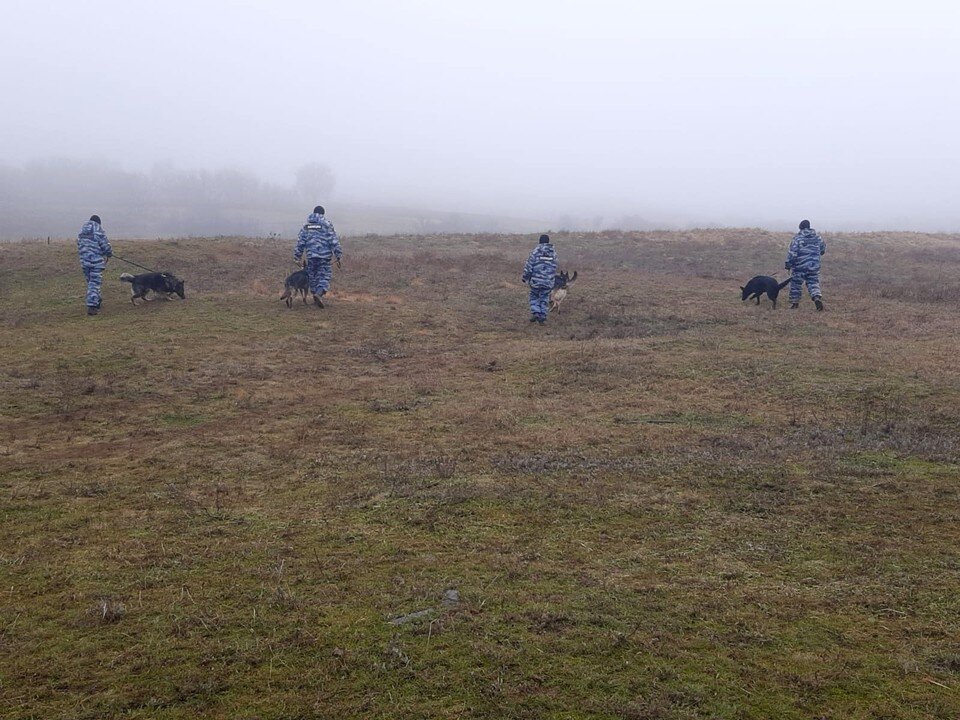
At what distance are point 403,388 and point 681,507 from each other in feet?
21.2

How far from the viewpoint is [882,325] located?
16.8 metres

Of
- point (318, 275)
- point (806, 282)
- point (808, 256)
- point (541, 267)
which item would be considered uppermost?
point (808, 256)

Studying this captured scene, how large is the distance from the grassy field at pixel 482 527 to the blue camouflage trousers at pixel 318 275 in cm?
411

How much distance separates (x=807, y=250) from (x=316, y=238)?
12.6m

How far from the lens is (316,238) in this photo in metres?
18.7

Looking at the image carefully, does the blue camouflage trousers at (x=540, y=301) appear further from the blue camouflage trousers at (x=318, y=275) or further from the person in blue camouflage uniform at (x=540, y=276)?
the blue camouflage trousers at (x=318, y=275)

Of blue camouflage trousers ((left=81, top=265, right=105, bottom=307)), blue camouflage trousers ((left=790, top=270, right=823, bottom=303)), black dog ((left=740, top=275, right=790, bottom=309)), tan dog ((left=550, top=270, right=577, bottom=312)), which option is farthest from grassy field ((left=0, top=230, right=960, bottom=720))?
tan dog ((left=550, top=270, right=577, bottom=312))

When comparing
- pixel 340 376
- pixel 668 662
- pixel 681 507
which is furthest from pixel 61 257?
pixel 668 662

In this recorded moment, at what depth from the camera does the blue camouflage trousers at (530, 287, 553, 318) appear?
1862 cm

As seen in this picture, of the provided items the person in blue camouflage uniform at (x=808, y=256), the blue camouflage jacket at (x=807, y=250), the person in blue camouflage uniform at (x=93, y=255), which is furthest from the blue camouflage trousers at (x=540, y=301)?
the person in blue camouflage uniform at (x=93, y=255)

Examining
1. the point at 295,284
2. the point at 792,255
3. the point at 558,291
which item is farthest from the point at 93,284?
the point at 792,255

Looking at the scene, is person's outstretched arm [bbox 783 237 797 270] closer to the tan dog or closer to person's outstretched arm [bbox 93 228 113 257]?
the tan dog

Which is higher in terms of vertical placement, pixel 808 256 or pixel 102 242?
pixel 102 242

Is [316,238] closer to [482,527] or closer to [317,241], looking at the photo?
[317,241]
